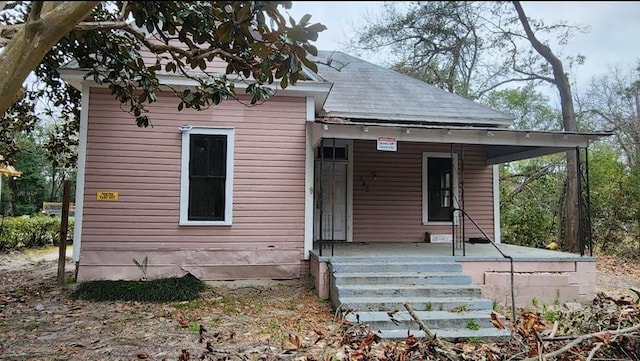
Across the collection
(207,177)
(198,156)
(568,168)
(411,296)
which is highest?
(568,168)

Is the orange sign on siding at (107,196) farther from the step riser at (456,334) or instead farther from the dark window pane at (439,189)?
the dark window pane at (439,189)

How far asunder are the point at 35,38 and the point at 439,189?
8053mm

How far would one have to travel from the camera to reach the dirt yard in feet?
13.8

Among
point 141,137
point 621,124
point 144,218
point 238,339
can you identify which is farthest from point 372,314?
point 621,124

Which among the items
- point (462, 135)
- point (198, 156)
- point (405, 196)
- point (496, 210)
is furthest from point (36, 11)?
point (496, 210)

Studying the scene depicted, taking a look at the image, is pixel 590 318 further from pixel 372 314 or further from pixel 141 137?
pixel 141 137

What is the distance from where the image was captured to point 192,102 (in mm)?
5508

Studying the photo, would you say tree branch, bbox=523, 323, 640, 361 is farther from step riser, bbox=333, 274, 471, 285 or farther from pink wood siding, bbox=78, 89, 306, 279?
pink wood siding, bbox=78, 89, 306, 279

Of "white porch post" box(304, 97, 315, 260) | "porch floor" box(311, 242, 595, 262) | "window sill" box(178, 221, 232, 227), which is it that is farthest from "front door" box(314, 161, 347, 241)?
"window sill" box(178, 221, 232, 227)

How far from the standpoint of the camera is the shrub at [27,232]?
458 inches

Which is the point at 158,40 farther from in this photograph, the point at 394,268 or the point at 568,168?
the point at 568,168

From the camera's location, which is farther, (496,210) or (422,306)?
(496,210)

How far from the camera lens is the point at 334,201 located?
909cm

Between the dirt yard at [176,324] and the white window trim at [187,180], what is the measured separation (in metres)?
1.14
